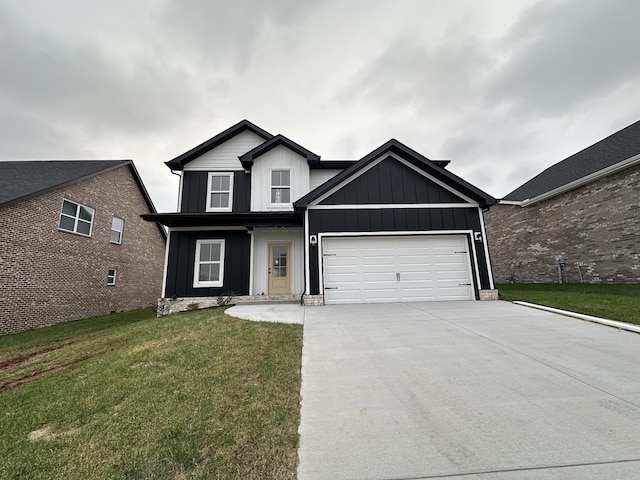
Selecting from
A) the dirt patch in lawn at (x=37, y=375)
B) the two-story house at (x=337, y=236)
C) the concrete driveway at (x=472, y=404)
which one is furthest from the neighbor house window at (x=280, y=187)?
the dirt patch in lawn at (x=37, y=375)

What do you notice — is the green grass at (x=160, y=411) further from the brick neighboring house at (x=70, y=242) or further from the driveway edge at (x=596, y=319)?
the brick neighboring house at (x=70, y=242)

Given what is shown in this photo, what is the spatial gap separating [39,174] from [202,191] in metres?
7.44

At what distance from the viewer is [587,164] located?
12078 millimetres

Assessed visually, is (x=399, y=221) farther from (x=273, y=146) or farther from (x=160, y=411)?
(x=160, y=411)

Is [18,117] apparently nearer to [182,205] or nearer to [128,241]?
[128,241]

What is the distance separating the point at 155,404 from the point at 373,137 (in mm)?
16042

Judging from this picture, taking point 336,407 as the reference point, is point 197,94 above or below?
above

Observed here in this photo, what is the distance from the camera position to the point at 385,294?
7984 mm

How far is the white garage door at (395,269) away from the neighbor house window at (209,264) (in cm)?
434

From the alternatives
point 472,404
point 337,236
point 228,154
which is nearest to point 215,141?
point 228,154

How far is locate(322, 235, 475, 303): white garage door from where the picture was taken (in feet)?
26.2

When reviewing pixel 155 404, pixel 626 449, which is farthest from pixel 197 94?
pixel 626 449

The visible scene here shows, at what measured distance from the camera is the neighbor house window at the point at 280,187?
10562 mm

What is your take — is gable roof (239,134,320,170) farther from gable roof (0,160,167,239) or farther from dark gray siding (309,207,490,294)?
gable roof (0,160,167,239)
